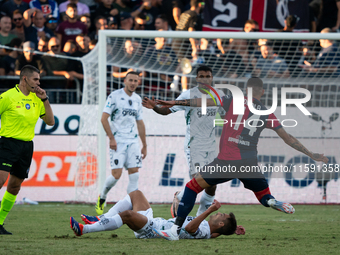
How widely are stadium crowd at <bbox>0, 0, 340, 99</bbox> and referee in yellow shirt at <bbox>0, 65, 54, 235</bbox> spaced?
460 centimetres

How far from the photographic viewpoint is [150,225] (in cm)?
521

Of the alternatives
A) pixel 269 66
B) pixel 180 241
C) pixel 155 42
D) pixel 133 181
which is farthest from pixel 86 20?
pixel 180 241

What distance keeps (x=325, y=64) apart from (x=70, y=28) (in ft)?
21.3

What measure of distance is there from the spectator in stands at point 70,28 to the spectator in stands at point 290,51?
5.05 metres

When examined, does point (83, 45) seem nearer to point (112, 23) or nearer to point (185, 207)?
point (112, 23)

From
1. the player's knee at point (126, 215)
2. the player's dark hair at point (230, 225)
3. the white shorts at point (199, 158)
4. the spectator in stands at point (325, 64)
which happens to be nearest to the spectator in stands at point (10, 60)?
the white shorts at point (199, 158)

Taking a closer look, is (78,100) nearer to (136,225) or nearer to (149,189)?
(149,189)

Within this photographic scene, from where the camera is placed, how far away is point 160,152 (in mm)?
10414

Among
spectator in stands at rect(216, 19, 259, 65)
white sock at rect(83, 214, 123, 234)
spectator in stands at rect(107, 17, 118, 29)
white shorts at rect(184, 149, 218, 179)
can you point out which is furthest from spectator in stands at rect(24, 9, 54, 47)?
white sock at rect(83, 214, 123, 234)

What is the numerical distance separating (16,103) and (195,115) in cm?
255

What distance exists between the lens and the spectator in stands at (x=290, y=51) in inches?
435

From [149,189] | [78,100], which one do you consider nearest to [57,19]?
[78,100]

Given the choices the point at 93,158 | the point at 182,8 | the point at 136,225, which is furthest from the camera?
the point at 182,8

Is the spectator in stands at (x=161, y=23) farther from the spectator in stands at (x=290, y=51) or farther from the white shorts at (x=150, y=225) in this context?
the white shorts at (x=150, y=225)
